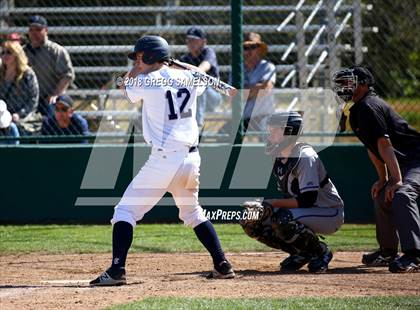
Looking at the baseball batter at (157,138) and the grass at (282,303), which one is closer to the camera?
the grass at (282,303)

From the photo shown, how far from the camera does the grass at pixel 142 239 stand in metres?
8.53

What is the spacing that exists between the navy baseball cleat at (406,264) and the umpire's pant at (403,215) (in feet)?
0.28

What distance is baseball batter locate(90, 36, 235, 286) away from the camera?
6.37 meters

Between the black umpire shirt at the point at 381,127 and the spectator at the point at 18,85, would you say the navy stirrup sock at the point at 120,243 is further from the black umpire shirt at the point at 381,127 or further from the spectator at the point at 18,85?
the spectator at the point at 18,85

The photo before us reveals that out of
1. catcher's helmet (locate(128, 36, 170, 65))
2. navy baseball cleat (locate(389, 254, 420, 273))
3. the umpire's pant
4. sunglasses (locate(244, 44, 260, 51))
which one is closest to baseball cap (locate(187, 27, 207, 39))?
sunglasses (locate(244, 44, 260, 51))

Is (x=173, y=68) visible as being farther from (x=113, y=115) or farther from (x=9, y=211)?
(x=113, y=115)

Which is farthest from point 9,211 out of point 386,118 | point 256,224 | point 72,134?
point 386,118

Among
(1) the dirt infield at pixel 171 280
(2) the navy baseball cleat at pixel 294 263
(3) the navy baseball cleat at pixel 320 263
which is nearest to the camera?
(1) the dirt infield at pixel 171 280

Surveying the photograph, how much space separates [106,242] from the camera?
29.2 feet

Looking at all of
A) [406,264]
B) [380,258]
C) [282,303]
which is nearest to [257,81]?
[380,258]

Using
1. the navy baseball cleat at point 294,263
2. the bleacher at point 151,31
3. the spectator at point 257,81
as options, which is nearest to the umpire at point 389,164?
the navy baseball cleat at point 294,263

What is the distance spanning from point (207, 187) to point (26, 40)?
141 inches

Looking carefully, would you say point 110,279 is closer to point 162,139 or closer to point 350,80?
point 162,139

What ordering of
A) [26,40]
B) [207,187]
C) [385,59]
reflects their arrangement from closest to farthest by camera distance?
[207,187] < [26,40] < [385,59]
